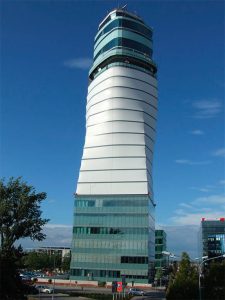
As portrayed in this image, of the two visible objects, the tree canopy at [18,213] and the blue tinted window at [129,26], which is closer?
the tree canopy at [18,213]

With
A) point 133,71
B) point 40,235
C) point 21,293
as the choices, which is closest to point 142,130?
point 133,71

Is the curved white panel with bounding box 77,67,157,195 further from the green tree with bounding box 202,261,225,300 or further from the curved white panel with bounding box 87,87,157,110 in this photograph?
the green tree with bounding box 202,261,225,300

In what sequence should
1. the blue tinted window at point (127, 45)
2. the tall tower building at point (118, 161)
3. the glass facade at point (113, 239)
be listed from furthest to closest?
1. the blue tinted window at point (127, 45)
2. the tall tower building at point (118, 161)
3. the glass facade at point (113, 239)

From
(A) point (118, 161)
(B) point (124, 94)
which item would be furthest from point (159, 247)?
(B) point (124, 94)

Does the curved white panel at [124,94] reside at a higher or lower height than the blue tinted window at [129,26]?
lower

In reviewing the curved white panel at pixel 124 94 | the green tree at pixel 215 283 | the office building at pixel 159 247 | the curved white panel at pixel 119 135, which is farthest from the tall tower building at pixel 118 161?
the green tree at pixel 215 283

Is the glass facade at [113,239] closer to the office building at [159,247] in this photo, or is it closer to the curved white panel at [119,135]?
the curved white panel at [119,135]

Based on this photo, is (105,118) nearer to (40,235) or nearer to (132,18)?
(132,18)

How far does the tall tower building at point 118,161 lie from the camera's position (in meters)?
120

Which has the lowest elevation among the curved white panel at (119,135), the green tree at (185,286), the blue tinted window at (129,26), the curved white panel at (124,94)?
the green tree at (185,286)

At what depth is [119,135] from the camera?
132 meters

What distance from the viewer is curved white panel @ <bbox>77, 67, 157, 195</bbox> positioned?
127m

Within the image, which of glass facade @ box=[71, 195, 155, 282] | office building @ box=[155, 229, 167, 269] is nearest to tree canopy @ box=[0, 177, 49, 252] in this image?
glass facade @ box=[71, 195, 155, 282]

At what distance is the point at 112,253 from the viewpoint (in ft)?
394
